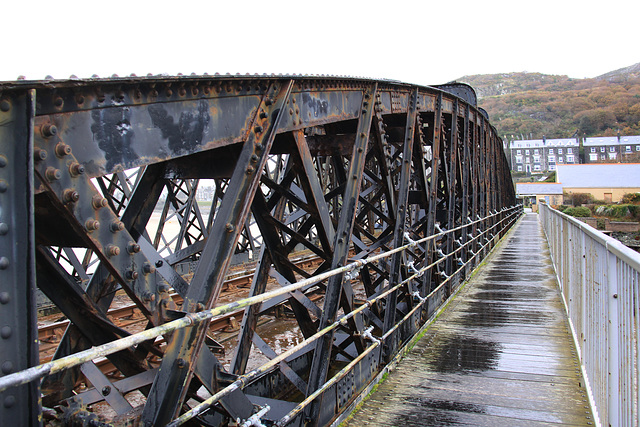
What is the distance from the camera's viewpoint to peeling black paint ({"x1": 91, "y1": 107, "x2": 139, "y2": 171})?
89.0 inches

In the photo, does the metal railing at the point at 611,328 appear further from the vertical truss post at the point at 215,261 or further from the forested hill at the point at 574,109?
the forested hill at the point at 574,109

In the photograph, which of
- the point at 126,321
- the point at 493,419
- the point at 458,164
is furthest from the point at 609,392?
the point at 126,321

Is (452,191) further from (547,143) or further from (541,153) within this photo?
(547,143)

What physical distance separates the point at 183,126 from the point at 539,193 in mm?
74761

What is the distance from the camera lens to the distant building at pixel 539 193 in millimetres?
65769

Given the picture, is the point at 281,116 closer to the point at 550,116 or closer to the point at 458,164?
the point at 458,164

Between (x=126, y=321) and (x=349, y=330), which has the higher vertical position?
(x=349, y=330)

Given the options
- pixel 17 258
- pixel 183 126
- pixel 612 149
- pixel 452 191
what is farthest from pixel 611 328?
pixel 612 149

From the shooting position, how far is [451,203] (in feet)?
30.5

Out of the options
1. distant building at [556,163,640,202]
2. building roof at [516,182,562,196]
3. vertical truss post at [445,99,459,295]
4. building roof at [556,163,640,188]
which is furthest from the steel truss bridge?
building roof at [516,182,562,196]

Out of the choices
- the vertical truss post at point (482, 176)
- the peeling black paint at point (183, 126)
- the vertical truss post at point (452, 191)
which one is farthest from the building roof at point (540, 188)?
the peeling black paint at point (183, 126)

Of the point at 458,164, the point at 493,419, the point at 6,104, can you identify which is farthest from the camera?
the point at 458,164

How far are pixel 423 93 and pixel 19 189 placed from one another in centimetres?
643

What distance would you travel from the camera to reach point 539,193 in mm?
70000
